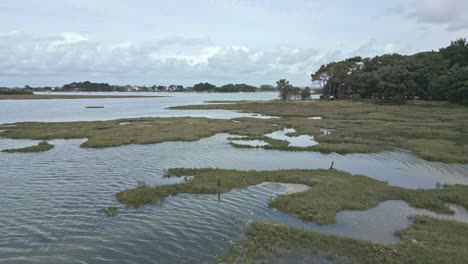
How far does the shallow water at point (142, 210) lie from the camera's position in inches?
538

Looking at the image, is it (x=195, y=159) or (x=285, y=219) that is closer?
(x=285, y=219)

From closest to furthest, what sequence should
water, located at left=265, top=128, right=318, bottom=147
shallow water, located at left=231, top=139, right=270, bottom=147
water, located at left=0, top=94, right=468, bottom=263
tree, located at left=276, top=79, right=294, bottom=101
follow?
water, located at left=0, top=94, right=468, bottom=263 → shallow water, located at left=231, top=139, right=270, bottom=147 → water, located at left=265, top=128, right=318, bottom=147 → tree, located at left=276, top=79, right=294, bottom=101

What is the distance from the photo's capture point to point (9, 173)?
25922 millimetres

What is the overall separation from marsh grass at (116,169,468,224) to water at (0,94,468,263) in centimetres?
69

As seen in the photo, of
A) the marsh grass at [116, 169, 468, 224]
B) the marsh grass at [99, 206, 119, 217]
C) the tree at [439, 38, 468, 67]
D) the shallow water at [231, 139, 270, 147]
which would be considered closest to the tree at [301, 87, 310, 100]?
the tree at [439, 38, 468, 67]

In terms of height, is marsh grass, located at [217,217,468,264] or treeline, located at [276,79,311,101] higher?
treeline, located at [276,79,311,101]

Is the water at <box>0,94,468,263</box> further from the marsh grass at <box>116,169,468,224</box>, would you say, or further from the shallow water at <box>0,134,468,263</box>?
the marsh grass at <box>116,169,468,224</box>

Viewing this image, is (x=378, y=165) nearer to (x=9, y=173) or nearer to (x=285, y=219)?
(x=285, y=219)

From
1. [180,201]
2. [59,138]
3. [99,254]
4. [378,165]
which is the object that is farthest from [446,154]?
[59,138]

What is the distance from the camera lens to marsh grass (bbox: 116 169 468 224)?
59.7 ft

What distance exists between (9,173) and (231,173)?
17.8m

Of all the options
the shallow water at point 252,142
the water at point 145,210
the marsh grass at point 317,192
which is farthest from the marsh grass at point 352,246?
the shallow water at point 252,142

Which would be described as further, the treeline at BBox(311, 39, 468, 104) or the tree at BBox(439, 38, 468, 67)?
the tree at BBox(439, 38, 468, 67)

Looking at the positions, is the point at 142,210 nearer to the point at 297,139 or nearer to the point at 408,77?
the point at 297,139
